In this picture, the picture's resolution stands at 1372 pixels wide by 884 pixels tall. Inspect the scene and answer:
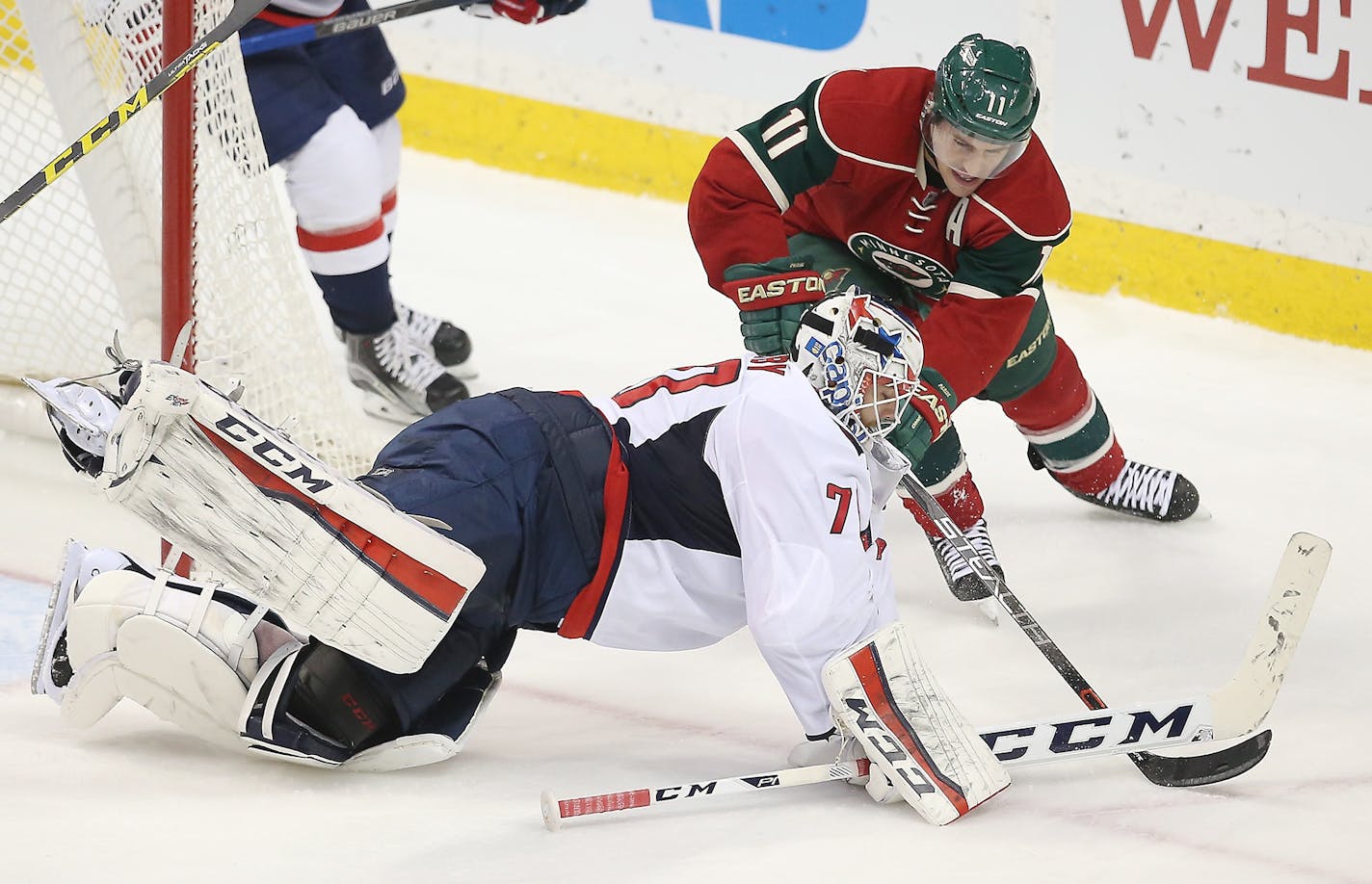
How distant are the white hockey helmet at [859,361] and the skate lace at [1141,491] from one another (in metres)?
1.19

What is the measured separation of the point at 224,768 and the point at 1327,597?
1.77m

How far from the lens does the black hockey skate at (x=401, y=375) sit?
137 inches

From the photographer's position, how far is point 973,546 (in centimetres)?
280

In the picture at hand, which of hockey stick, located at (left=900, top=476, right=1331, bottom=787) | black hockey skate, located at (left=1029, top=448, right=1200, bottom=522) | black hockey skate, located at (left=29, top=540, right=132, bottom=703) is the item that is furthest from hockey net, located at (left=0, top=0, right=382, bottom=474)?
black hockey skate, located at (left=1029, top=448, right=1200, bottom=522)

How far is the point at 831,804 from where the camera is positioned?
2006 millimetres

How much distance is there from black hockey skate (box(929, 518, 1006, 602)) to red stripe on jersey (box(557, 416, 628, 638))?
2.91 ft

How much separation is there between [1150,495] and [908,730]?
51.2 inches

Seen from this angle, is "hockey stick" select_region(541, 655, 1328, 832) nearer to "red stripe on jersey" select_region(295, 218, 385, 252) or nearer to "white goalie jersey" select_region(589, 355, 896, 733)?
"white goalie jersey" select_region(589, 355, 896, 733)

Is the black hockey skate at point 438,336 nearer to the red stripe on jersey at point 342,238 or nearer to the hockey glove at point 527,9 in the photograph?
the red stripe on jersey at point 342,238

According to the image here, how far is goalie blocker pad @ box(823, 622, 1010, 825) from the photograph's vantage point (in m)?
1.93

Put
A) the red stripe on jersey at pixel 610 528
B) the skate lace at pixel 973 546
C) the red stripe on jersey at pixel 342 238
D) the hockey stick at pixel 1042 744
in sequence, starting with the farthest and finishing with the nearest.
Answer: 1. the red stripe on jersey at pixel 342 238
2. the skate lace at pixel 973 546
3. the red stripe on jersey at pixel 610 528
4. the hockey stick at pixel 1042 744

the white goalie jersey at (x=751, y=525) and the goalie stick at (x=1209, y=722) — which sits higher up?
the white goalie jersey at (x=751, y=525)

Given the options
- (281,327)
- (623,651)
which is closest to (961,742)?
(623,651)

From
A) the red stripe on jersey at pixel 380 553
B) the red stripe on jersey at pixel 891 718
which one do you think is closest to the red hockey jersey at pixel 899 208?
Answer: the red stripe on jersey at pixel 891 718
